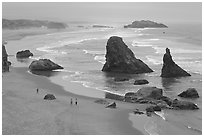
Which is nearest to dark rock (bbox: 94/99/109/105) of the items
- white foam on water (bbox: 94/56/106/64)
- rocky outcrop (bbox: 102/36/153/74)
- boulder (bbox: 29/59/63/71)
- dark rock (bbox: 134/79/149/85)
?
dark rock (bbox: 134/79/149/85)

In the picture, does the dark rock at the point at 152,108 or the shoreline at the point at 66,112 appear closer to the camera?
the shoreline at the point at 66,112

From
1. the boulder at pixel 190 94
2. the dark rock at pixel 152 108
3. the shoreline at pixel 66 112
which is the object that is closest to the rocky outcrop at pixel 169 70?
the boulder at pixel 190 94

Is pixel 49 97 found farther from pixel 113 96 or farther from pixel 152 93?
pixel 152 93

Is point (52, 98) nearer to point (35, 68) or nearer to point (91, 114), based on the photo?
point (91, 114)

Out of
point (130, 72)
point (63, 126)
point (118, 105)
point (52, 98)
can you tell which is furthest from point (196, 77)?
point (63, 126)

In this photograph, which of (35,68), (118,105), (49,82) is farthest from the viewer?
(35,68)

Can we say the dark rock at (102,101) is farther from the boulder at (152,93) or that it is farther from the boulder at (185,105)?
the boulder at (185,105)

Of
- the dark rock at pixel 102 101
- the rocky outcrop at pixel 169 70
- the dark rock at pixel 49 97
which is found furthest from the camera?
the rocky outcrop at pixel 169 70

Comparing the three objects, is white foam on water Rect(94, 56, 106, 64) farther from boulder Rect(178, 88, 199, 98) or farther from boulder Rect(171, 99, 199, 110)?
boulder Rect(171, 99, 199, 110)

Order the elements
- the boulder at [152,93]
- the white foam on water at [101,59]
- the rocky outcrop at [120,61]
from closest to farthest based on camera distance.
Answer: the boulder at [152,93], the rocky outcrop at [120,61], the white foam on water at [101,59]
